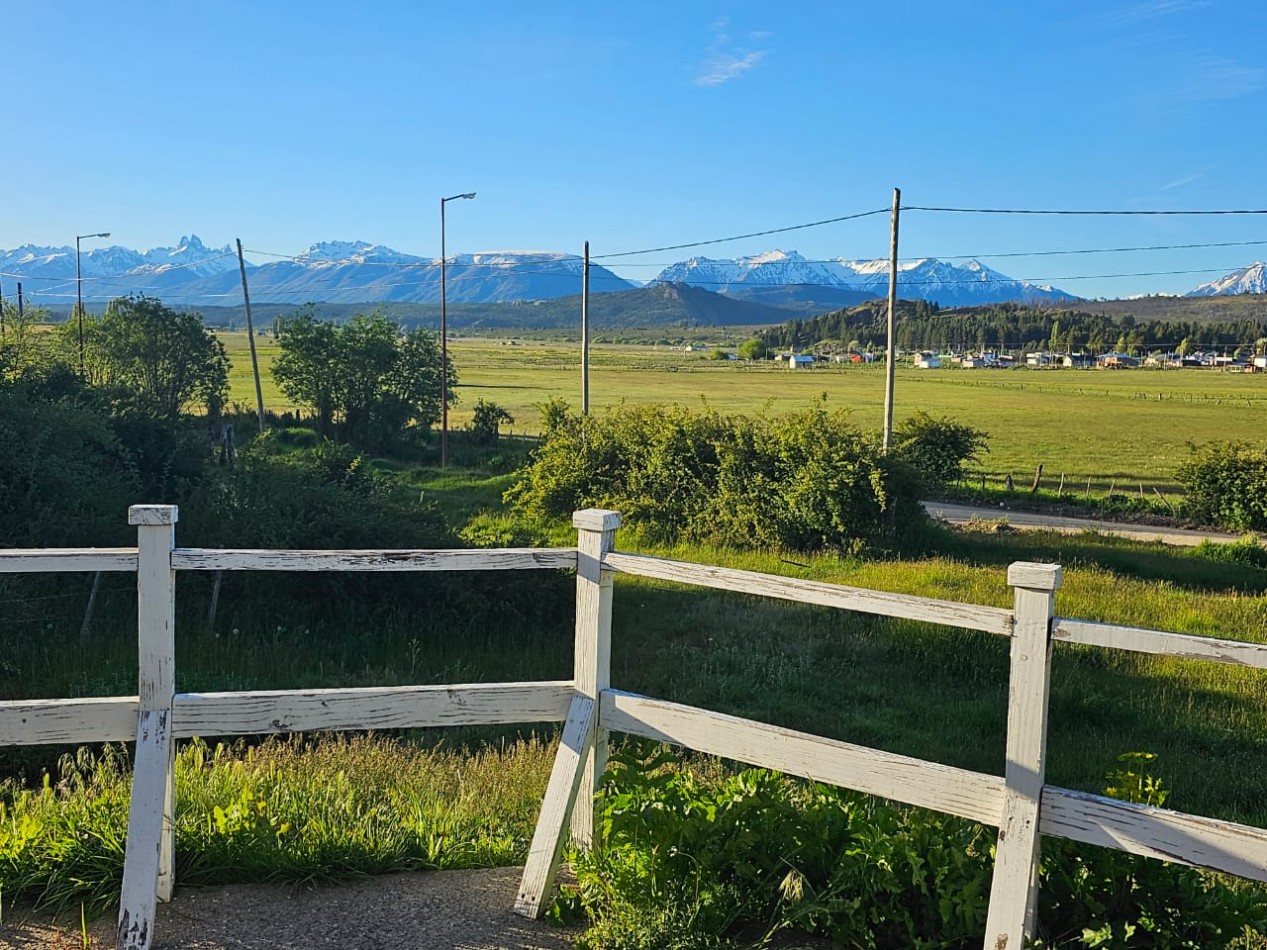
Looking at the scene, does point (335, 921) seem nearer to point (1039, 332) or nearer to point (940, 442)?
point (940, 442)

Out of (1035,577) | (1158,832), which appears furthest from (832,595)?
(1158,832)

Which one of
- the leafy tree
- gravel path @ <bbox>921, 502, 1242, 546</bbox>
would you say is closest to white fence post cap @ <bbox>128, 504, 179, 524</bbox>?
the leafy tree

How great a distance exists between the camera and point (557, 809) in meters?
4.12

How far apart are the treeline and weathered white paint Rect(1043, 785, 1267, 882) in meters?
118

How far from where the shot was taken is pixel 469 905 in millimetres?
4086

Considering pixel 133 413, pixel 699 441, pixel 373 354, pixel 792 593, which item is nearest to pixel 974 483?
pixel 699 441

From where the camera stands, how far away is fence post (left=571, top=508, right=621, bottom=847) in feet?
13.6

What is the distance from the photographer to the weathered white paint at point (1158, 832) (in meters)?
3.00

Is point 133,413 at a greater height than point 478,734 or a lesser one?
greater

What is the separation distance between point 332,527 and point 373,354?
3430 centimetres

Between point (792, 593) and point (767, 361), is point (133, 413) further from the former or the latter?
point (767, 361)

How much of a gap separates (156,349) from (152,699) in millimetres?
51724

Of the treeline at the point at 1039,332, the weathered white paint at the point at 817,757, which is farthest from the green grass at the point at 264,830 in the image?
the treeline at the point at 1039,332

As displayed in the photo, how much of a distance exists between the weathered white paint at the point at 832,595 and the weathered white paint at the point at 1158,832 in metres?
0.54
